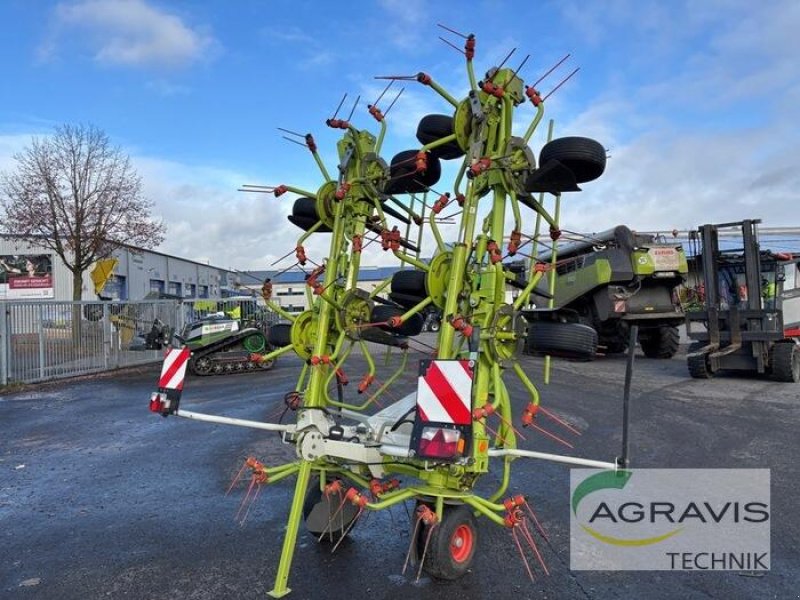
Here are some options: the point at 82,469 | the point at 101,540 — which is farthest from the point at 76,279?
the point at 101,540

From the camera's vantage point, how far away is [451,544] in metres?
3.56

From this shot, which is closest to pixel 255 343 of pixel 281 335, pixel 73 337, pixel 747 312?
pixel 73 337

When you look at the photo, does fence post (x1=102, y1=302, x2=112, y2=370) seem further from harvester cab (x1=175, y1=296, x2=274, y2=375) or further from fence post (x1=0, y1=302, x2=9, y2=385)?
fence post (x1=0, y1=302, x2=9, y2=385)

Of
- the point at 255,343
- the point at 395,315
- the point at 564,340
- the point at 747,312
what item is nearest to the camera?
the point at 564,340

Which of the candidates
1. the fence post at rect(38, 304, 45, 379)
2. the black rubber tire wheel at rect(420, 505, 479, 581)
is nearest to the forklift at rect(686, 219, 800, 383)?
the black rubber tire wheel at rect(420, 505, 479, 581)

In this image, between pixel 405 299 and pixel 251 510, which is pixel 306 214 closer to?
pixel 405 299

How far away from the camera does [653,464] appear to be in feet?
20.4

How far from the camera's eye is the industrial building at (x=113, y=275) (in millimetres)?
31594

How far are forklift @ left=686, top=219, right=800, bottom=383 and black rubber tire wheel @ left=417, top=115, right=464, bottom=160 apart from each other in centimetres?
953

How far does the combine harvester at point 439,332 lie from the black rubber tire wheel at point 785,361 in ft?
31.0

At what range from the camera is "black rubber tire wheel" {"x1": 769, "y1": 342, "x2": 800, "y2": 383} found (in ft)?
38.6

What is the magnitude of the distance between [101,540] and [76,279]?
1952 centimetres

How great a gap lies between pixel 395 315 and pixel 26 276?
33722mm

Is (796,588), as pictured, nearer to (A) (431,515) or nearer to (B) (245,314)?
(A) (431,515)
